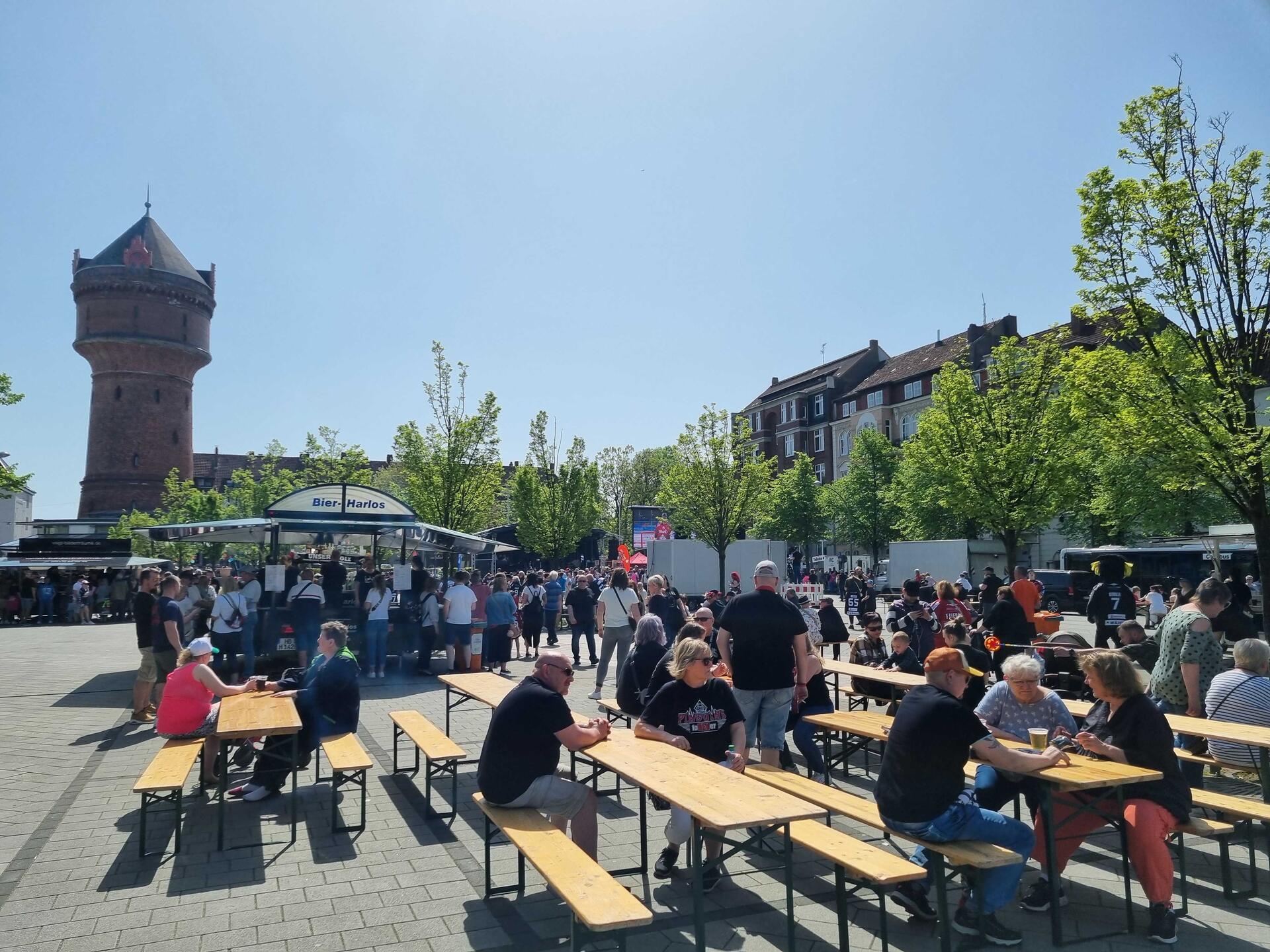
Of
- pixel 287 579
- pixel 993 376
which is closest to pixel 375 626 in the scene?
pixel 287 579

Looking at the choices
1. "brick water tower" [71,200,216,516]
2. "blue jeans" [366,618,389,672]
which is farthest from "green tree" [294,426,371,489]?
"blue jeans" [366,618,389,672]

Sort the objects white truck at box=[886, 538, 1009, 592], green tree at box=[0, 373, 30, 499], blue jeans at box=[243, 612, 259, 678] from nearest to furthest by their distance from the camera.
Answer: blue jeans at box=[243, 612, 259, 678], green tree at box=[0, 373, 30, 499], white truck at box=[886, 538, 1009, 592]

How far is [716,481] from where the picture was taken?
123 feet

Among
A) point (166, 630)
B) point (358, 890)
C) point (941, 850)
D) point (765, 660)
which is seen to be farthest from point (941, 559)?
point (358, 890)

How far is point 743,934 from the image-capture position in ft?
14.9

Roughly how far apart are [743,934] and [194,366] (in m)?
66.4

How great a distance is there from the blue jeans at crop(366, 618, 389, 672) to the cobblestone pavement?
623cm

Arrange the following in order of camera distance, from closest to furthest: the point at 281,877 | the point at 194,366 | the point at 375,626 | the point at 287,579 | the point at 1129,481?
the point at 281,877
the point at 375,626
the point at 287,579
the point at 1129,481
the point at 194,366

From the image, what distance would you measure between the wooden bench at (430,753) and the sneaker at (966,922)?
3.43 m

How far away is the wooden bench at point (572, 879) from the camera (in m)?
3.38

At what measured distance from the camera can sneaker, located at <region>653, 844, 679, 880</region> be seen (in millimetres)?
5363

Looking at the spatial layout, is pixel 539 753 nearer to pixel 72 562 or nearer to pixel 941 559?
pixel 72 562

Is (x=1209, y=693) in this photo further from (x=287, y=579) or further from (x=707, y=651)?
(x=287, y=579)

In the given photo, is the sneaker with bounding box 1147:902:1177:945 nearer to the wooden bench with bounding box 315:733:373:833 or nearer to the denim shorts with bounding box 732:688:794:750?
the denim shorts with bounding box 732:688:794:750
